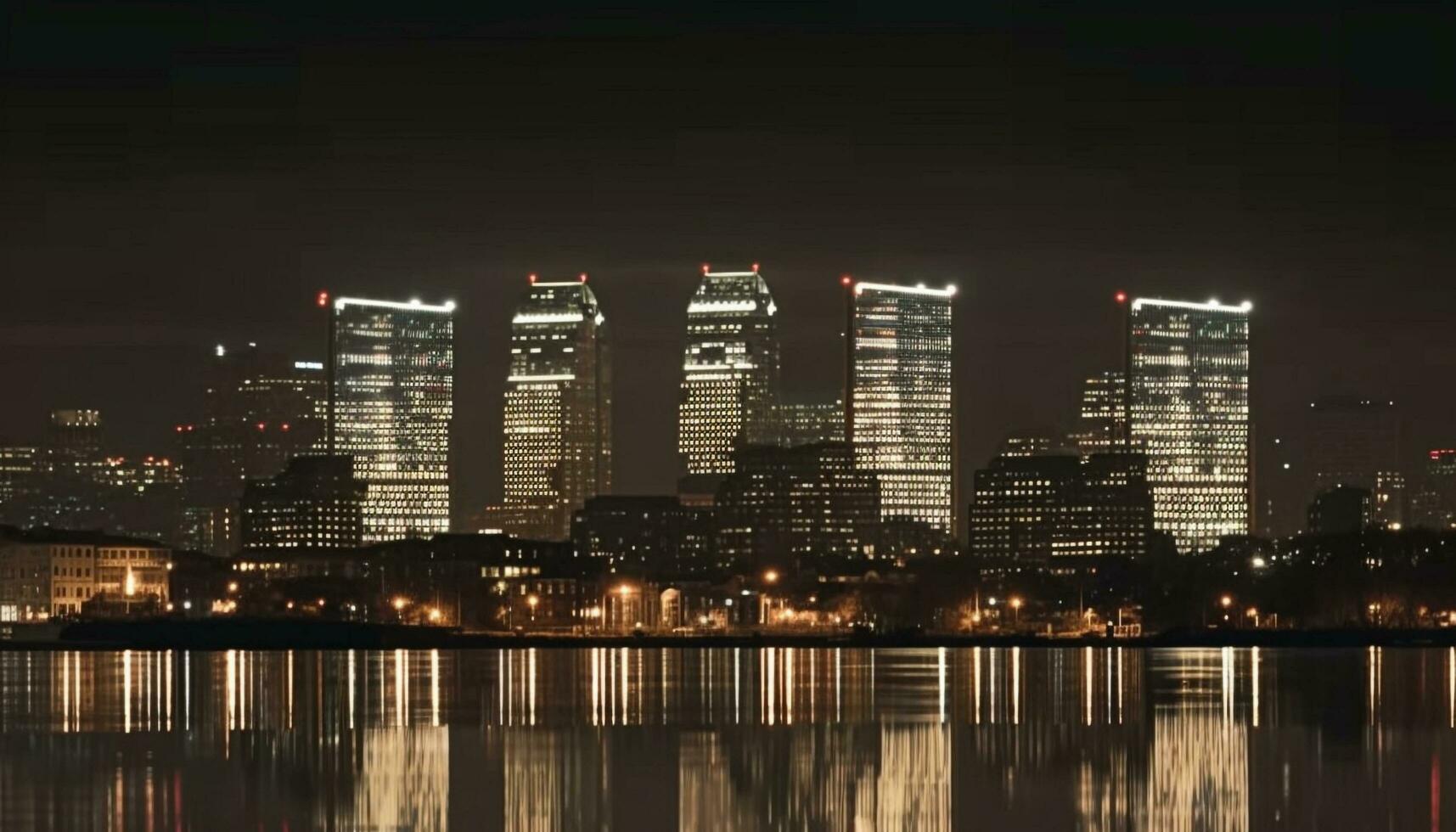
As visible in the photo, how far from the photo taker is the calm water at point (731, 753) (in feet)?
159

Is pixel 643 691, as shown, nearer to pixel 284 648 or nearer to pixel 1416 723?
pixel 1416 723

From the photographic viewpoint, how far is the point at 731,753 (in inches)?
2426

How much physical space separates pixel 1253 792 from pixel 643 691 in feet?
146

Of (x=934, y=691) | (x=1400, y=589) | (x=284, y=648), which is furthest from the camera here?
(x=1400, y=589)

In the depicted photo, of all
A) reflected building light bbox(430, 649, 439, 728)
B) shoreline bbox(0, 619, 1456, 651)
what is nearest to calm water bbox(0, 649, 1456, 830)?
reflected building light bbox(430, 649, 439, 728)

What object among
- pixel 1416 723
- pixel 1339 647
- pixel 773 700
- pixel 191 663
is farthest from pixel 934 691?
pixel 1339 647

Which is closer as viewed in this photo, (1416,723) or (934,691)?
(1416,723)

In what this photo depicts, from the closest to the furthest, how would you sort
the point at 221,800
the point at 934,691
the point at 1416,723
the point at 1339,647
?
the point at 221,800 < the point at 1416,723 < the point at 934,691 < the point at 1339,647

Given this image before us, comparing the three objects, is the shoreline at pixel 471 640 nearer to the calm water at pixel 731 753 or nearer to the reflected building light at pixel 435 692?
the reflected building light at pixel 435 692

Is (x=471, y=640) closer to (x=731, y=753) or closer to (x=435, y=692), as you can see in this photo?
(x=435, y=692)

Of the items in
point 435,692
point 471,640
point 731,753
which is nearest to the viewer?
point 731,753

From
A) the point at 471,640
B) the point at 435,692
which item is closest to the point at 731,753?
the point at 435,692

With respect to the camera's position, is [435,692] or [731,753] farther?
[435,692]

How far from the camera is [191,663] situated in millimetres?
135750
